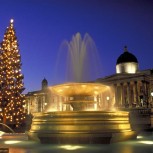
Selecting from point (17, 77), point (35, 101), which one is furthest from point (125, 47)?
point (17, 77)

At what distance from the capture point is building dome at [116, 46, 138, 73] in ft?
209

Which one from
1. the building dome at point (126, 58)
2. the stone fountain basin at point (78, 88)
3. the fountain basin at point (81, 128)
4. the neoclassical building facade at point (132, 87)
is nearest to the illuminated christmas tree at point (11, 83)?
the stone fountain basin at point (78, 88)

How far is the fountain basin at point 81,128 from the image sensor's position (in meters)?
10.6

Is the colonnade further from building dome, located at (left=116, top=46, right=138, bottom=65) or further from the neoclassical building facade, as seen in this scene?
building dome, located at (left=116, top=46, right=138, bottom=65)

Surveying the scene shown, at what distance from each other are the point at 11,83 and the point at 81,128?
18.3 meters

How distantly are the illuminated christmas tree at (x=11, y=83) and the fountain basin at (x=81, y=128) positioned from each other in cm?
1627

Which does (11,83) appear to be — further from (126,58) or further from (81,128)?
(126,58)

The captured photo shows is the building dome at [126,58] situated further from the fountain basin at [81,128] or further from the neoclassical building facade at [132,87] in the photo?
the fountain basin at [81,128]

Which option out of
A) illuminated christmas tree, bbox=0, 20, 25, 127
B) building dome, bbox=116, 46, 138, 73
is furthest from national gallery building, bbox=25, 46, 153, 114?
illuminated christmas tree, bbox=0, 20, 25, 127

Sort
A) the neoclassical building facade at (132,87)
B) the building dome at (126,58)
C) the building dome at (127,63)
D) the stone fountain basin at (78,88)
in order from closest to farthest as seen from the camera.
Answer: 1. the stone fountain basin at (78,88)
2. the neoclassical building facade at (132,87)
3. the building dome at (127,63)
4. the building dome at (126,58)

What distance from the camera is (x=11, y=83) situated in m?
27.6

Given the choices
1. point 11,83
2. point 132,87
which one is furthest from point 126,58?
point 11,83

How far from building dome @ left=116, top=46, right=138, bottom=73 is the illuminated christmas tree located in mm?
39436

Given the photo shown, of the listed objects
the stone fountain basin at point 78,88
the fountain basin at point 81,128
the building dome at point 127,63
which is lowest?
the fountain basin at point 81,128
